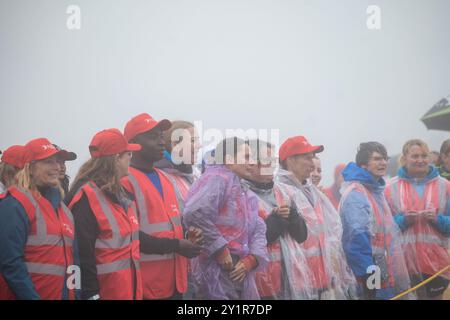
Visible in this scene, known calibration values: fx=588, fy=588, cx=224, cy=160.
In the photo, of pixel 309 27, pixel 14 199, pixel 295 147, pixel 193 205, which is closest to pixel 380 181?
pixel 295 147

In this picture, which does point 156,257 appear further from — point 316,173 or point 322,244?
point 316,173

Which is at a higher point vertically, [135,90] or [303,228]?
[135,90]

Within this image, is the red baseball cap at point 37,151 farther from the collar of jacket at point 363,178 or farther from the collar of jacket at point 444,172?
the collar of jacket at point 444,172

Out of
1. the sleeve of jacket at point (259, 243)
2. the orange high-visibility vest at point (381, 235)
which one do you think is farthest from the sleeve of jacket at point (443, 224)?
the sleeve of jacket at point (259, 243)

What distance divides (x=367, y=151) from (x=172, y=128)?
1.34 metres

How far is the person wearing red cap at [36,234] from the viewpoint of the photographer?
9.01 feet

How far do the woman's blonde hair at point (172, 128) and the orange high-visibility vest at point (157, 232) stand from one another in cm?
34

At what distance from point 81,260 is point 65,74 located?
1.35 metres

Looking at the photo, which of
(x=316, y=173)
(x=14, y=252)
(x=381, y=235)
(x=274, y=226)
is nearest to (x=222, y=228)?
(x=274, y=226)

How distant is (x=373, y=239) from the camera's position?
12.5 feet

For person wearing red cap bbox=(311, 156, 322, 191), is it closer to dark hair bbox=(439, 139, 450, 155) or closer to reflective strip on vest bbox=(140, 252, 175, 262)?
dark hair bbox=(439, 139, 450, 155)

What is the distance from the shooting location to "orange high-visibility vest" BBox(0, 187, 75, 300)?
9.27ft
